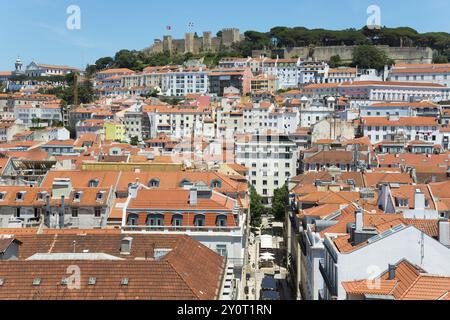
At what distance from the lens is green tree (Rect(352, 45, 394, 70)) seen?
68.0 m

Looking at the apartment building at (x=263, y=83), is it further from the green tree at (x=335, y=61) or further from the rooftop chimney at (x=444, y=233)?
the rooftop chimney at (x=444, y=233)

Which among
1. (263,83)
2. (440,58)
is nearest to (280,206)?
(263,83)

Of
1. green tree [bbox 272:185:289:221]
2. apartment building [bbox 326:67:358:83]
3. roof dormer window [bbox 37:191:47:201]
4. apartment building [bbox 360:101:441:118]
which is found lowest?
green tree [bbox 272:185:289:221]

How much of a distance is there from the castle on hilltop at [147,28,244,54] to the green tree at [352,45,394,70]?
20.1 m

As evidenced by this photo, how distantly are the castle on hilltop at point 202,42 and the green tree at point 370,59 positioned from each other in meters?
20.1

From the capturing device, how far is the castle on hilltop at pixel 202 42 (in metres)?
85.4

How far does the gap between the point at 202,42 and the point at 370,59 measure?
25.6 m

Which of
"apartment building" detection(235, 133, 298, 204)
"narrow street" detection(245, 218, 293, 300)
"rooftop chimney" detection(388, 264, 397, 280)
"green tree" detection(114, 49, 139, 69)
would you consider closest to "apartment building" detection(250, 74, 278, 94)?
"green tree" detection(114, 49, 139, 69)

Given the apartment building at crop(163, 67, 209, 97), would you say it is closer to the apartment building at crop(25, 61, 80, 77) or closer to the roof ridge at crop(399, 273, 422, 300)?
the apartment building at crop(25, 61, 80, 77)

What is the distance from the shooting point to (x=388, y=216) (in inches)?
535

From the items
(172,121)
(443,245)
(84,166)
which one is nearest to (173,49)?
(172,121)

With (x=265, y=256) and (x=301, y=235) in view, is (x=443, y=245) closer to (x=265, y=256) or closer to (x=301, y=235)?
(x=301, y=235)

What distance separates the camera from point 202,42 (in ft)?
285
